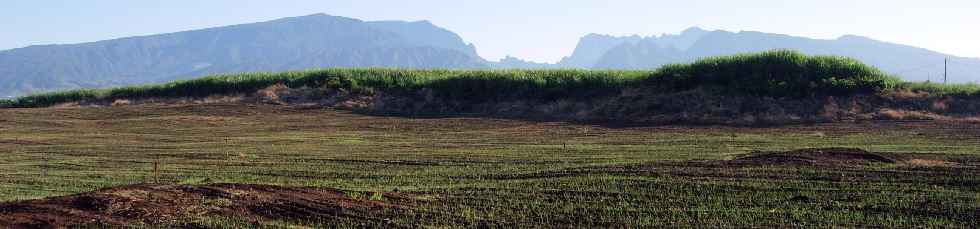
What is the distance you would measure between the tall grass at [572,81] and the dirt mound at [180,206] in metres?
27.9

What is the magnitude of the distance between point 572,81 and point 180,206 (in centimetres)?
3201

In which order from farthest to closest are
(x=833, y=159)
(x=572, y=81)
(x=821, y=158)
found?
1. (x=572, y=81)
2. (x=821, y=158)
3. (x=833, y=159)

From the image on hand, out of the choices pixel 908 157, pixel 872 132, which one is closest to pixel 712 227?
pixel 908 157

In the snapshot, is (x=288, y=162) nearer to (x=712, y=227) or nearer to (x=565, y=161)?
(x=565, y=161)

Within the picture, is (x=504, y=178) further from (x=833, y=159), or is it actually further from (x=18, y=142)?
(x=18, y=142)

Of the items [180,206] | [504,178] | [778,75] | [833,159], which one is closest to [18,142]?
[504,178]

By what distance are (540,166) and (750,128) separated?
15073mm

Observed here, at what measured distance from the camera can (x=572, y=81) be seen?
137ft

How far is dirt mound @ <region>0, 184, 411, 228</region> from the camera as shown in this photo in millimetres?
10320

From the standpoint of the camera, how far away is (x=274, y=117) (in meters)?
38.4

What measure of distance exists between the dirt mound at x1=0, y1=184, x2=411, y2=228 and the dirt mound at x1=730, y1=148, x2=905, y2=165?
295 inches

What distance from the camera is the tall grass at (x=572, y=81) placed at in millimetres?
36656

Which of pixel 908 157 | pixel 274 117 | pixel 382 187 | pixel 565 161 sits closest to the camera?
pixel 382 187

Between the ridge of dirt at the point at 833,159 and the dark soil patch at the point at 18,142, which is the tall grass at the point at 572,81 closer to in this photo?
the ridge of dirt at the point at 833,159
